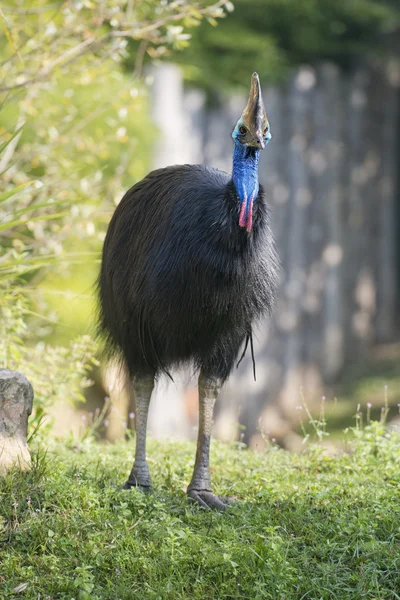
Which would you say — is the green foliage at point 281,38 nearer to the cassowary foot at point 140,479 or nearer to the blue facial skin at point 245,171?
the blue facial skin at point 245,171

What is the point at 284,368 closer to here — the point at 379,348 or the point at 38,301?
the point at 379,348

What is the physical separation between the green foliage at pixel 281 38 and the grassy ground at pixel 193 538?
21.2 feet

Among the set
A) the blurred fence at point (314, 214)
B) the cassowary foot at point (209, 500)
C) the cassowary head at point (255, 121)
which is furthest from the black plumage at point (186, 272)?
the blurred fence at point (314, 214)

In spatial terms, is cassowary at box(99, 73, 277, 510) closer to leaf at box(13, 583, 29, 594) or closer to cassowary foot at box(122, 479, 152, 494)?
cassowary foot at box(122, 479, 152, 494)

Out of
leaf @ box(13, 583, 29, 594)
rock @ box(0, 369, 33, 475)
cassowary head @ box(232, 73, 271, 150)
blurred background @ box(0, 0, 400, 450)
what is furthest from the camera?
blurred background @ box(0, 0, 400, 450)

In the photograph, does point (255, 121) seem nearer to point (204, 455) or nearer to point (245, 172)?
point (245, 172)

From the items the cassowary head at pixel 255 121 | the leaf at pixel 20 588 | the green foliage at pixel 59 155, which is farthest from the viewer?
the green foliage at pixel 59 155

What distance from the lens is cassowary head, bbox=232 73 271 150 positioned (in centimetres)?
379

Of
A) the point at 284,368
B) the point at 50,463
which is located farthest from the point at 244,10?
the point at 50,463

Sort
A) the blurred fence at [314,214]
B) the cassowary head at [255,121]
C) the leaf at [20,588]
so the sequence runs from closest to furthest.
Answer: the leaf at [20,588], the cassowary head at [255,121], the blurred fence at [314,214]

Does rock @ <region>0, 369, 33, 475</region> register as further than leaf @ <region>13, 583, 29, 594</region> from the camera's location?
Yes

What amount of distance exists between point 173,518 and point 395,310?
10.4 m

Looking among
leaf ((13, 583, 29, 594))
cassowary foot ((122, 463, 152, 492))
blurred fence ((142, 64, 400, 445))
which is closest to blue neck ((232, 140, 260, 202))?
cassowary foot ((122, 463, 152, 492))

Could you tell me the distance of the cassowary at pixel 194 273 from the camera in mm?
3859
